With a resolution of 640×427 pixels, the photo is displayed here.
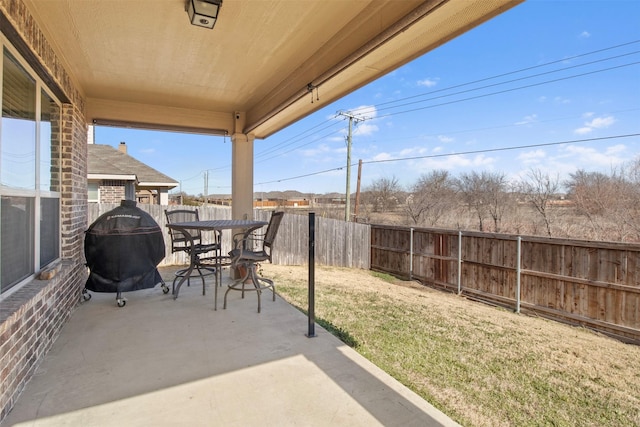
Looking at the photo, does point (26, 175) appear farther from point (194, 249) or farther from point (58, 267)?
point (194, 249)

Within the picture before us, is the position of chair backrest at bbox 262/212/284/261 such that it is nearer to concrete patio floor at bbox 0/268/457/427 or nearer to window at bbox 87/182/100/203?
concrete patio floor at bbox 0/268/457/427

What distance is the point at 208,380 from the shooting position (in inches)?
87.0

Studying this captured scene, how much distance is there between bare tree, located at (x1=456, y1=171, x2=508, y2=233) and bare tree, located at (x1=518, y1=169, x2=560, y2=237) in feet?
3.16

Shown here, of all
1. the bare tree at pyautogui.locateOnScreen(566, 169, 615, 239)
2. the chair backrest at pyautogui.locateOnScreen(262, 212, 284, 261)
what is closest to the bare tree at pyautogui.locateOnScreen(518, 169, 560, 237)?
the bare tree at pyautogui.locateOnScreen(566, 169, 615, 239)

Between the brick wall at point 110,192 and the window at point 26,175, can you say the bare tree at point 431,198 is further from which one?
the window at point 26,175

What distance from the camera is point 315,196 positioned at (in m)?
20.4

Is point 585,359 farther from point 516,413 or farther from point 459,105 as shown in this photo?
point 459,105

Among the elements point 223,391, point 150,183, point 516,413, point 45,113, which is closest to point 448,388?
point 516,413

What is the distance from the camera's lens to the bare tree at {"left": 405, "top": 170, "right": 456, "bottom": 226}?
12.9 m

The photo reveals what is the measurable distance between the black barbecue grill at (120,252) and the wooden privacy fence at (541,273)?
6426 mm

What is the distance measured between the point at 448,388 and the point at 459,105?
13.1m

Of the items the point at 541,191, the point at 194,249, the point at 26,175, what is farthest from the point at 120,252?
the point at 541,191

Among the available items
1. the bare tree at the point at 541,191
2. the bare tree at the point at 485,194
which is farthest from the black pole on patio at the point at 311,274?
the bare tree at the point at 485,194

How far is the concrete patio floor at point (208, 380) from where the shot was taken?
1.83 m
